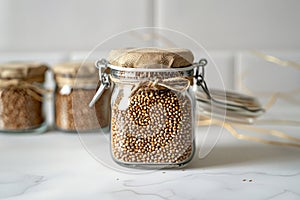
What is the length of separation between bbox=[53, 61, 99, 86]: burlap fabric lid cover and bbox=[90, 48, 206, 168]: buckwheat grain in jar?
13 cm

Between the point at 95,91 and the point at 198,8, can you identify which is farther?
the point at 198,8

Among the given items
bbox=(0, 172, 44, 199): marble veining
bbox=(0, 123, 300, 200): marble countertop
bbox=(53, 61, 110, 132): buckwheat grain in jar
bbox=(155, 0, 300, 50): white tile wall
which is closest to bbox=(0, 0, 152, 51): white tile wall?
bbox=(155, 0, 300, 50): white tile wall

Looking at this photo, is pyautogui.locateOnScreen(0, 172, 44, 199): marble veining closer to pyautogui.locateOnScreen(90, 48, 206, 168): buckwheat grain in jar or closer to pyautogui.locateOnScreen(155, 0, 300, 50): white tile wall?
pyautogui.locateOnScreen(90, 48, 206, 168): buckwheat grain in jar

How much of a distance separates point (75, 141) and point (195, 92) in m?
0.24

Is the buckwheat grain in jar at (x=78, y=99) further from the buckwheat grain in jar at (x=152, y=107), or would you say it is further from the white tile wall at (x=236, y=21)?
the white tile wall at (x=236, y=21)

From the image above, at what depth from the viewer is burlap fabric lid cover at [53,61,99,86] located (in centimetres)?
79

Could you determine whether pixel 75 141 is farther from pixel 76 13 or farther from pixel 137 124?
pixel 76 13

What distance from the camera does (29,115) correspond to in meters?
0.82

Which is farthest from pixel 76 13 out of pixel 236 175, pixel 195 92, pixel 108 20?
pixel 236 175

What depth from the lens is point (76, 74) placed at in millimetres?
812

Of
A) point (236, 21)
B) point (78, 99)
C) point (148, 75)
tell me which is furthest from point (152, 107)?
point (236, 21)

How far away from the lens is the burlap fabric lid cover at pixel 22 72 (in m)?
0.80

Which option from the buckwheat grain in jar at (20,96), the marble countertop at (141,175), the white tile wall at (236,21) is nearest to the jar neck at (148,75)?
the marble countertop at (141,175)

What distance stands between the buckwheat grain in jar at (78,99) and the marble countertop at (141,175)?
0.10ft
